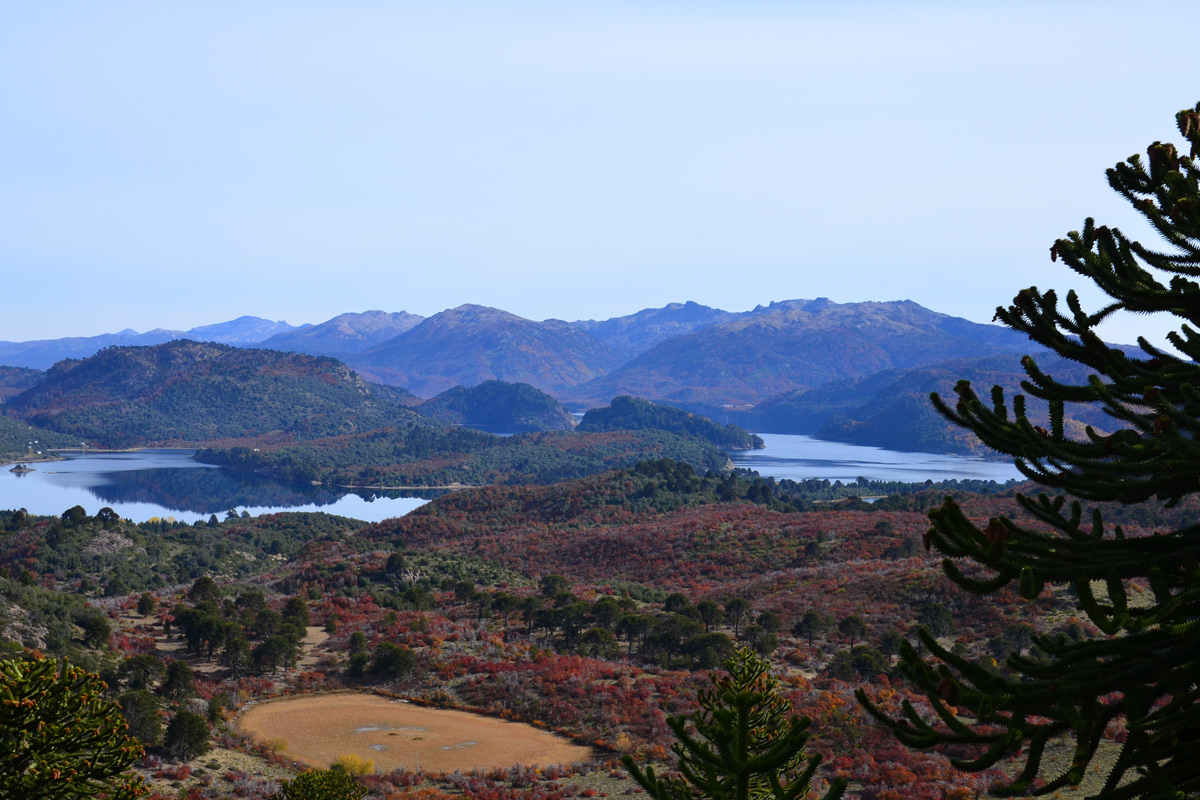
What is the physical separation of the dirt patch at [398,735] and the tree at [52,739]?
1669 cm

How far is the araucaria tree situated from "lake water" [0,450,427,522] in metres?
128

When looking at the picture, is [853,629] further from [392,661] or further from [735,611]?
[392,661]

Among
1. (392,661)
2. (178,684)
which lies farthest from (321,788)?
(392,661)

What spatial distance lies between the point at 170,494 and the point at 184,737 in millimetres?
147351

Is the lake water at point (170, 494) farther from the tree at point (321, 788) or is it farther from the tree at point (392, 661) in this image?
the tree at point (321, 788)

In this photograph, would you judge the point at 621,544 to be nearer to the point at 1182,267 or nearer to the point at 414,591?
the point at 414,591

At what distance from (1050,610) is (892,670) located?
10272mm

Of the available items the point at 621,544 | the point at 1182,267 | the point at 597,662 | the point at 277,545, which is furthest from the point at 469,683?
the point at 277,545

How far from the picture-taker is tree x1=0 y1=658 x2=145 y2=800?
10.9 m

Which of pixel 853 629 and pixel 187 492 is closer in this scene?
pixel 853 629

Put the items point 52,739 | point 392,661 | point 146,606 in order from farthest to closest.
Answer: point 146,606 < point 392,661 < point 52,739

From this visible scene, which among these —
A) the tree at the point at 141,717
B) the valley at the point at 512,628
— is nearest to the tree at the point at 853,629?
the valley at the point at 512,628

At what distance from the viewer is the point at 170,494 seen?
15850 centimetres

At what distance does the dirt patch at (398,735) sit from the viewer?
27984 mm
